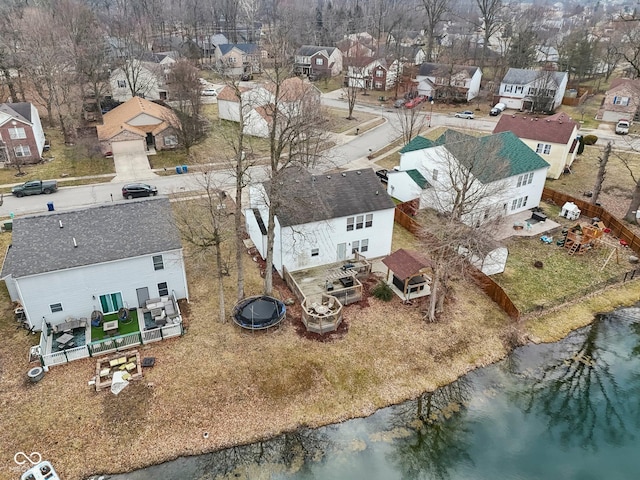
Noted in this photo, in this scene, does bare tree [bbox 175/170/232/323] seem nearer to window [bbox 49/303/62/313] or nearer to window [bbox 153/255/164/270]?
window [bbox 153/255/164/270]

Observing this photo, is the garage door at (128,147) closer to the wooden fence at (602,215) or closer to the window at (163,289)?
the window at (163,289)

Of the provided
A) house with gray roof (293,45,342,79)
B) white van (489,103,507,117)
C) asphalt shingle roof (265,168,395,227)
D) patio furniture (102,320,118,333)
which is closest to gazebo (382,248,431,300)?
asphalt shingle roof (265,168,395,227)

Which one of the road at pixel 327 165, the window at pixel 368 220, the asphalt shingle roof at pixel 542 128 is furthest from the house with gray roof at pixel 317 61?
the window at pixel 368 220

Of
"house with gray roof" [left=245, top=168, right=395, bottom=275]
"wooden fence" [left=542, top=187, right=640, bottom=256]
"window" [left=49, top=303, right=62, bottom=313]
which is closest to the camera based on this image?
"window" [left=49, top=303, right=62, bottom=313]

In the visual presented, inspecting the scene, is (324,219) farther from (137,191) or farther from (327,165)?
(327,165)

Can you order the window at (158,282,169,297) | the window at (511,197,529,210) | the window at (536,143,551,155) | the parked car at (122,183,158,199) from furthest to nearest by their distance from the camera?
the window at (536,143,551,155) → the parked car at (122,183,158,199) → the window at (511,197,529,210) → the window at (158,282,169,297)

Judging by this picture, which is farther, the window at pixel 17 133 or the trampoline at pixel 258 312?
the window at pixel 17 133

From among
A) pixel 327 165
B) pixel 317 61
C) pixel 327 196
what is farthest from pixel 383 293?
pixel 317 61

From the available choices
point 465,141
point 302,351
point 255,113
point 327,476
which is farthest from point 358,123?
point 327,476

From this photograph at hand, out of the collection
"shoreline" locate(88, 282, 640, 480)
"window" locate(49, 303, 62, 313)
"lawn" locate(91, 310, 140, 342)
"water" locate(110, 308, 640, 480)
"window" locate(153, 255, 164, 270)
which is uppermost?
"window" locate(153, 255, 164, 270)
